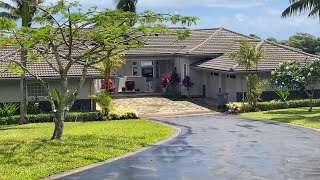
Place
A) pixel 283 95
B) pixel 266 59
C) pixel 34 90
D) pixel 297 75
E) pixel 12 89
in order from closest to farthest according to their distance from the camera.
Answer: pixel 297 75, pixel 12 89, pixel 34 90, pixel 283 95, pixel 266 59

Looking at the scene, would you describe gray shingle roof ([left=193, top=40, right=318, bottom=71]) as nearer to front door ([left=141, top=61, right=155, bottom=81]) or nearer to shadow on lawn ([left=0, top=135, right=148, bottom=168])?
front door ([left=141, top=61, right=155, bottom=81])

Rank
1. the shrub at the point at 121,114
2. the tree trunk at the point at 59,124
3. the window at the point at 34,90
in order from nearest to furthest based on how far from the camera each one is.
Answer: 1. the tree trunk at the point at 59,124
2. the shrub at the point at 121,114
3. the window at the point at 34,90

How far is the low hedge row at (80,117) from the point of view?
27.1 metres

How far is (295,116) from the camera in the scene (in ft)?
87.2

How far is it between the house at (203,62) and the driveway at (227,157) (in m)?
11.5

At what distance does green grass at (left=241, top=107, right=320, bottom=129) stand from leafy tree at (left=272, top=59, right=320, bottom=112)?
114 centimetres

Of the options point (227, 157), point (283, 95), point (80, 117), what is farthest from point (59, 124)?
point (283, 95)

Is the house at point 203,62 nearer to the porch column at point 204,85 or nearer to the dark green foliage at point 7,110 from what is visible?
the porch column at point 204,85

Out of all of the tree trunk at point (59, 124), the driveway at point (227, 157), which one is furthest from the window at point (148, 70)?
the tree trunk at point (59, 124)

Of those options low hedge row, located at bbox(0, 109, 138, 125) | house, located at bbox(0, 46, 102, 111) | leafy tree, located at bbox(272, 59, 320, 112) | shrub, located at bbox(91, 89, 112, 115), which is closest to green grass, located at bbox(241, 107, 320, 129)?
leafy tree, located at bbox(272, 59, 320, 112)

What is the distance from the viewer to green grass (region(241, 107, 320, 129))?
77.9 feet

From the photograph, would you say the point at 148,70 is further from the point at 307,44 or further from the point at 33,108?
the point at 307,44

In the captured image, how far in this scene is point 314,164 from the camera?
1369cm

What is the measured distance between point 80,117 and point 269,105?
40.4ft
